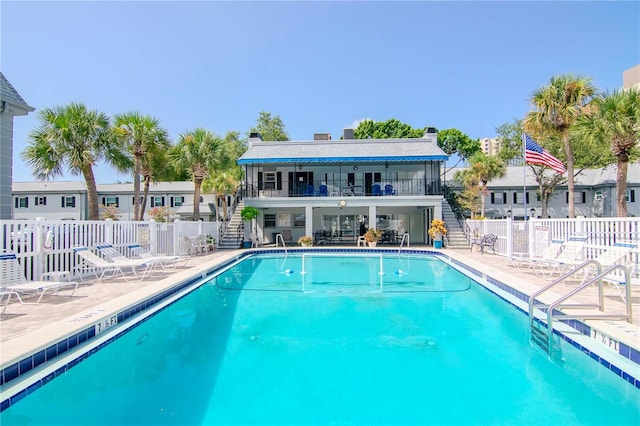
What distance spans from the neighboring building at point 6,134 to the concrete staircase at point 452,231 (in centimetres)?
2071

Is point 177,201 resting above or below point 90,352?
above

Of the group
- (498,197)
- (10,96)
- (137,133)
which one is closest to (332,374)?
(10,96)

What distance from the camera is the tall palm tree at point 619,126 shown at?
15.8m

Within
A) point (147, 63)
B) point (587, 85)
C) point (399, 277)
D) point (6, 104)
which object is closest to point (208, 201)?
point (147, 63)

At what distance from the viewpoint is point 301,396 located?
15.4 feet

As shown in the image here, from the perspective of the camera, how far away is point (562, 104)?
19172 millimetres

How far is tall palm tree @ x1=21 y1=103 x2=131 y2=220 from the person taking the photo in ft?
52.4

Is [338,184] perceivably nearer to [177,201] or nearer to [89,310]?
[177,201]

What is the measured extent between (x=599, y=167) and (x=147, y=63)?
38.8 meters

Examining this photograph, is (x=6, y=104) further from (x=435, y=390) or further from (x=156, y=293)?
(x=435, y=390)

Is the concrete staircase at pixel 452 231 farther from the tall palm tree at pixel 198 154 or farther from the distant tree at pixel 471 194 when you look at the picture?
the tall palm tree at pixel 198 154

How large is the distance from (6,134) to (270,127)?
41612mm

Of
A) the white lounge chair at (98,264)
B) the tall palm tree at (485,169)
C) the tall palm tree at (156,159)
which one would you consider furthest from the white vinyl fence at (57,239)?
the tall palm tree at (485,169)

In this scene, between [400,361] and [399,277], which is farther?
[399,277]
